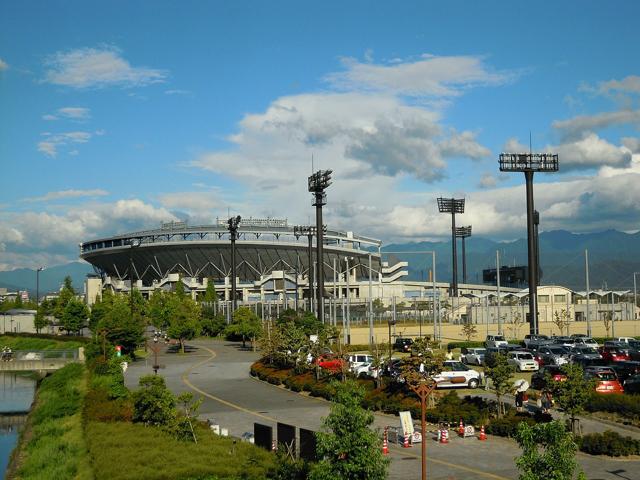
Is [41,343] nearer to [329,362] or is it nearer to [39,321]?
[39,321]

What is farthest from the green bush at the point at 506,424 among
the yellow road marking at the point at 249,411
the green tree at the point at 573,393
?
the yellow road marking at the point at 249,411

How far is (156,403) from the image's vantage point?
30938mm

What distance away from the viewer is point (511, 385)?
109 ft

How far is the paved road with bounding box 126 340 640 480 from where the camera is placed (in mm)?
24500

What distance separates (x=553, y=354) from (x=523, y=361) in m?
3.96

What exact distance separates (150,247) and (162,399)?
139137 mm

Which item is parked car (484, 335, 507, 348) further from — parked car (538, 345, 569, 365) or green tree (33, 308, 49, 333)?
Answer: green tree (33, 308, 49, 333)

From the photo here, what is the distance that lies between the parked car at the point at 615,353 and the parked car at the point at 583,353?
676mm

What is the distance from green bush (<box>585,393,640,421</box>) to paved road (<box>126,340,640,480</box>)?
7.08m

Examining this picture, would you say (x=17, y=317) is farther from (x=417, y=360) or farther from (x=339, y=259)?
(x=417, y=360)

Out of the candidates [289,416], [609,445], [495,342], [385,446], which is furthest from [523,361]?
Answer: [385,446]

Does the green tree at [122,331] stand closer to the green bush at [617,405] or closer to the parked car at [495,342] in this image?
the parked car at [495,342]

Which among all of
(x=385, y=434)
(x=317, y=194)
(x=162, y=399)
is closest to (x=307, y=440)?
(x=385, y=434)

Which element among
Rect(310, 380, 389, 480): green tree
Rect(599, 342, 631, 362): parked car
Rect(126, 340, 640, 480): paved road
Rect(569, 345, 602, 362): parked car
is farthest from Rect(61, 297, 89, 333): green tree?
Rect(310, 380, 389, 480): green tree
